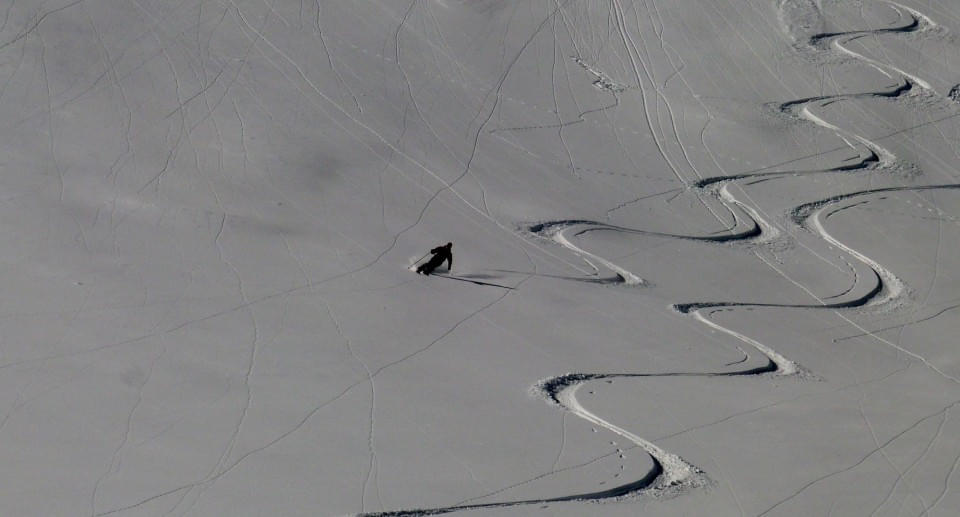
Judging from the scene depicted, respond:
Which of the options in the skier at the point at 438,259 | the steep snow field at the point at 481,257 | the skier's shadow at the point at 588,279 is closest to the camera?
the steep snow field at the point at 481,257

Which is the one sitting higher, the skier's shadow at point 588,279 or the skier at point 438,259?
the skier at point 438,259

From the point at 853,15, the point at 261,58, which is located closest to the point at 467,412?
the point at 261,58

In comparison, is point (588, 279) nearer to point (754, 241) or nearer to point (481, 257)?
point (481, 257)

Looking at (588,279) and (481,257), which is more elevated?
(481,257)

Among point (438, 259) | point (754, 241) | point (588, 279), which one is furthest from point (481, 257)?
point (754, 241)

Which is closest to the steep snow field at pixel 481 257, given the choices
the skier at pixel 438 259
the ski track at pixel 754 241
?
the ski track at pixel 754 241

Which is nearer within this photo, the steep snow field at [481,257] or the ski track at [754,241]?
the steep snow field at [481,257]

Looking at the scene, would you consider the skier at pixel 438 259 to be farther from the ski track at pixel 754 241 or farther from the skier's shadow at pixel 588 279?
the ski track at pixel 754 241
